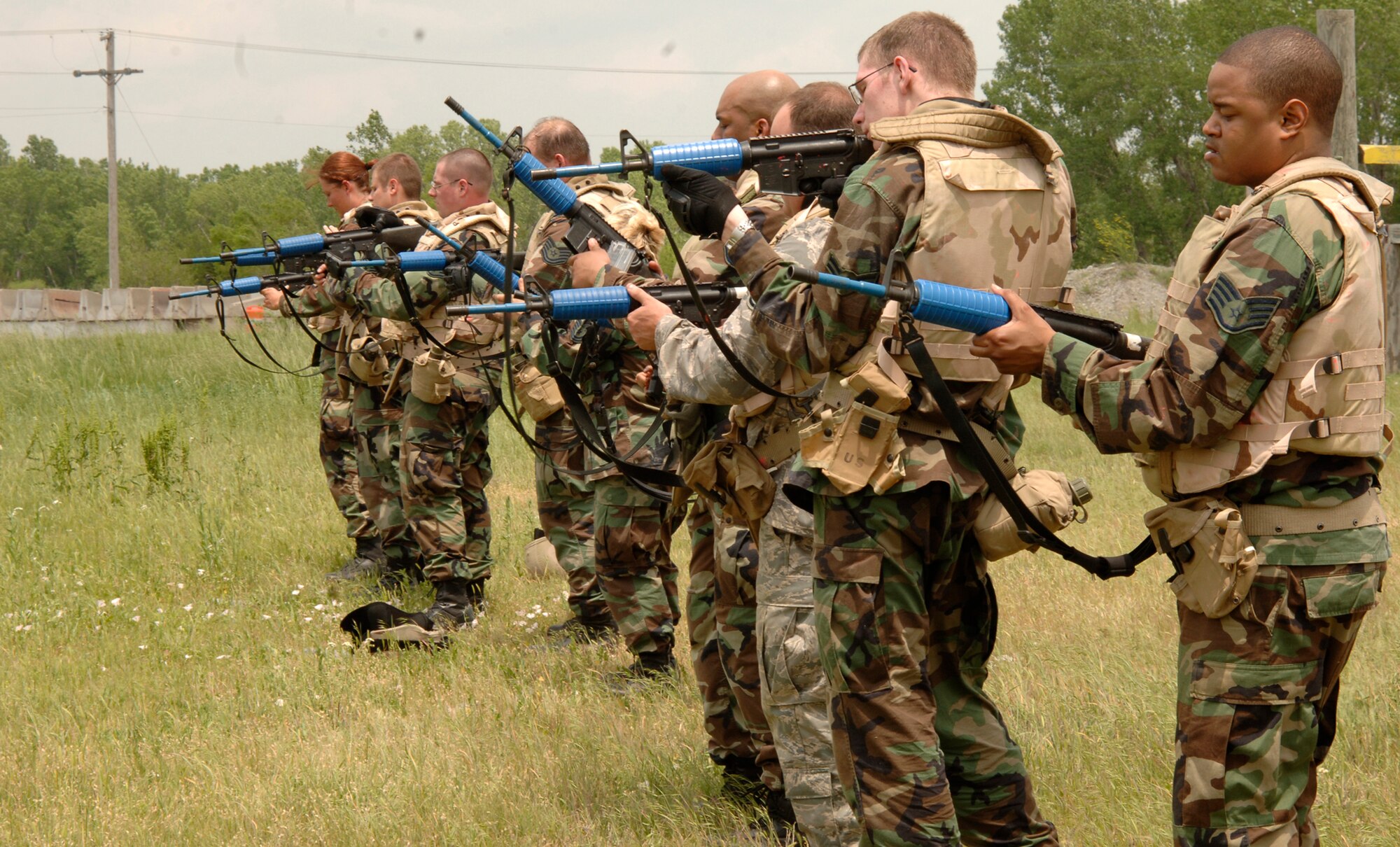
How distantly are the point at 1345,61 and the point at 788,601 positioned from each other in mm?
7849

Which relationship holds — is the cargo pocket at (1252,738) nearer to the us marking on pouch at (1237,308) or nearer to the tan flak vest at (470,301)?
the us marking on pouch at (1237,308)

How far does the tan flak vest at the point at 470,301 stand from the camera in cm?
685

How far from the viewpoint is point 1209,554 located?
8.79 feet

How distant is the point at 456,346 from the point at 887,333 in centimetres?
432

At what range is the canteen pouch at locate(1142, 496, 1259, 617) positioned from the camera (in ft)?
8.64

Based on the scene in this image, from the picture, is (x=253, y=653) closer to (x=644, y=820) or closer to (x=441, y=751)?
(x=441, y=751)

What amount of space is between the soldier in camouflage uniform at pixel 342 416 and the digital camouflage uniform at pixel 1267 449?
6.59m

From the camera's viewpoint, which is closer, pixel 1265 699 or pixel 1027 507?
pixel 1265 699

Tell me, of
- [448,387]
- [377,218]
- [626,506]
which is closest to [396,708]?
[626,506]

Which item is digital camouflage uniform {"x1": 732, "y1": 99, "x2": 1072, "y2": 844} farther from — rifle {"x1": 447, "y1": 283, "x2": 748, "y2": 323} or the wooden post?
the wooden post

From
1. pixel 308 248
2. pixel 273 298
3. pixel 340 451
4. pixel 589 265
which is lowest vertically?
pixel 340 451

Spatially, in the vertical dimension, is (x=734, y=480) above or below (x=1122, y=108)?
below

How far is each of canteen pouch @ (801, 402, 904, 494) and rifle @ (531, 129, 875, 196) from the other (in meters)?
0.91

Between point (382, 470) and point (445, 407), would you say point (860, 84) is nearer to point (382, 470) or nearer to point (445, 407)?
point (445, 407)
